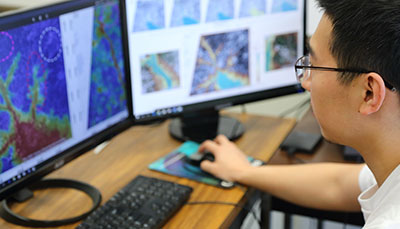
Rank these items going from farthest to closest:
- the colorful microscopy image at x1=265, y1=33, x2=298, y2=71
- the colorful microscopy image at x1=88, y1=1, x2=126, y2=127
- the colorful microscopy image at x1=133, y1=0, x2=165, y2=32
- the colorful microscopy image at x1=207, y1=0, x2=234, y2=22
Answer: the colorful microscopy image at x1=265, y1=33, x2=298, y2=71 < the colorful microscopy image at x1=207, y1=0, x2=234, y2=22 < the colorful microscopy image at x1=133, y1=0, x2=165, y2=32 < the colorful microscopy image at x1=88, y1=1, x2=126, y2=127

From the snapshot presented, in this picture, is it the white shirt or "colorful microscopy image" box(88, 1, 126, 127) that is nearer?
the white shirt

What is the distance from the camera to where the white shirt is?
898 millimetres

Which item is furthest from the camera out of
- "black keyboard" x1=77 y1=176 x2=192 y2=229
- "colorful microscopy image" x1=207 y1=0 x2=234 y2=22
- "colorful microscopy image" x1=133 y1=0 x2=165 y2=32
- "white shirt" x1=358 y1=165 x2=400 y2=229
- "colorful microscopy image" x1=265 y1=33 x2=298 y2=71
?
"colorful microscopy image" x1=265 y1=33 x2=298 y2=71

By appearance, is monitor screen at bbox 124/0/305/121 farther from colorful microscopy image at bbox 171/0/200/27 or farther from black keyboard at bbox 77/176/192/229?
black keyboard at bbox 77/176/192/229

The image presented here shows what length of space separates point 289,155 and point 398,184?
630 millimetres

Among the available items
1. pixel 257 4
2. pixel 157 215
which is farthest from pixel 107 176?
pixel 257 4

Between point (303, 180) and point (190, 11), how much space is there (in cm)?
55

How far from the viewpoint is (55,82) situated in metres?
1.19

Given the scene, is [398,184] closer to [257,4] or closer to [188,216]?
[188,216]

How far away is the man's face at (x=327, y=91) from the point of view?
1018 mm

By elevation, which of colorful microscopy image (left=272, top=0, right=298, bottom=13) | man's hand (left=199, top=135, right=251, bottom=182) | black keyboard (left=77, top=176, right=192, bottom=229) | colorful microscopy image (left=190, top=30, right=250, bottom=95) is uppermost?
colorful microscopy image (left=272, top=0, right=298, bottom=13)

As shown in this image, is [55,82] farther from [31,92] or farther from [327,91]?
[327,91]

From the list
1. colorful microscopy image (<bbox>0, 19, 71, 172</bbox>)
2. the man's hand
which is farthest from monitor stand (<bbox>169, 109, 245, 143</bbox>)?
colorful microscopy image (<bbox>0, 19, 71, 172</bbox>)

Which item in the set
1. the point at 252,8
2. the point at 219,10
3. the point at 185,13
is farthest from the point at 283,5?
the point at 185,13
